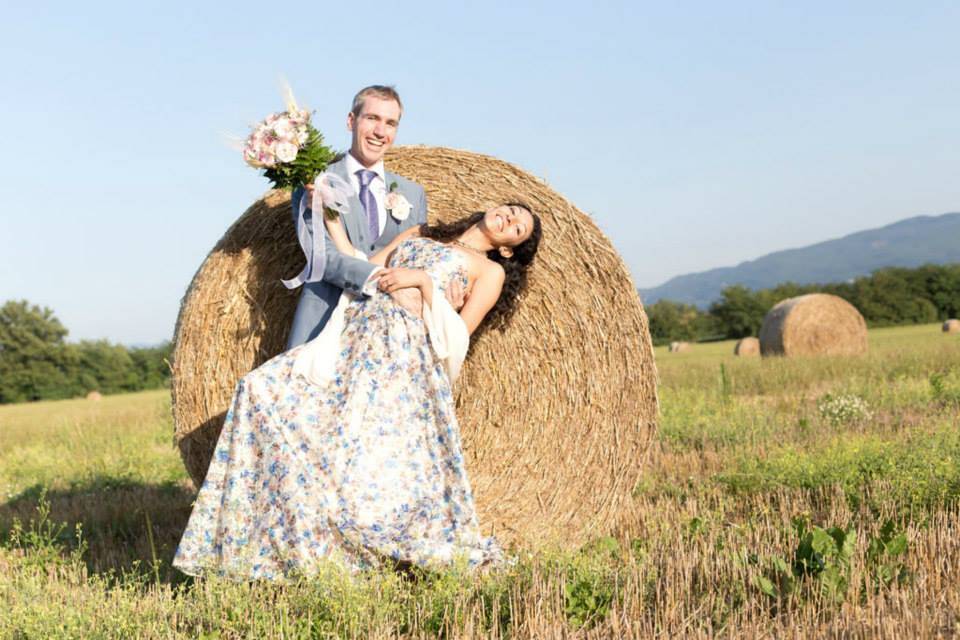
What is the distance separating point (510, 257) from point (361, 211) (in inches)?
38.4

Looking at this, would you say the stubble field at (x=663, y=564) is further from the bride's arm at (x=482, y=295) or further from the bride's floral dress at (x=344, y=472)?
the bride's arm at (x=482, y=295)

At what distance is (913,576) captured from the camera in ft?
11.8

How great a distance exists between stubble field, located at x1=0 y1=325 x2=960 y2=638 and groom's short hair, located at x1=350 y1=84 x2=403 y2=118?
8.75 feet

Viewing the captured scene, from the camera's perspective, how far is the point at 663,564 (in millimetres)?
4004

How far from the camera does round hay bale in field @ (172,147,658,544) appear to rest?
5.40m

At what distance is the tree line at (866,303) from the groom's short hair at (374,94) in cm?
3495

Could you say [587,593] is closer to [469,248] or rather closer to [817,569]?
[817,569]

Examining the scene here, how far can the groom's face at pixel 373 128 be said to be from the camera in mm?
4992

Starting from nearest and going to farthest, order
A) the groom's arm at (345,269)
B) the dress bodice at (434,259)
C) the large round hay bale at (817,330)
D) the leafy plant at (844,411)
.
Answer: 1. the groom's arm at (345,269)
2. the dress bodice at (434,259)
3. the leafy plant at (844,411)
4. the large round hay bale at (817,330)

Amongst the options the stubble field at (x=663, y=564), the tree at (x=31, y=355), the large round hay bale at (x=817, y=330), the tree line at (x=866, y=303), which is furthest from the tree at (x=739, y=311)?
the stubble field at (x=663, y=564)

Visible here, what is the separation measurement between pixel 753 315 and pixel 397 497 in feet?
152

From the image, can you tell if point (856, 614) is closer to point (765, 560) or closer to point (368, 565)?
point (765, 560)

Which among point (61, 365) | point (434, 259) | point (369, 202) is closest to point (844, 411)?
point (434, 259)

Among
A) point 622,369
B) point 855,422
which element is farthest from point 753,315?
point 622,369
